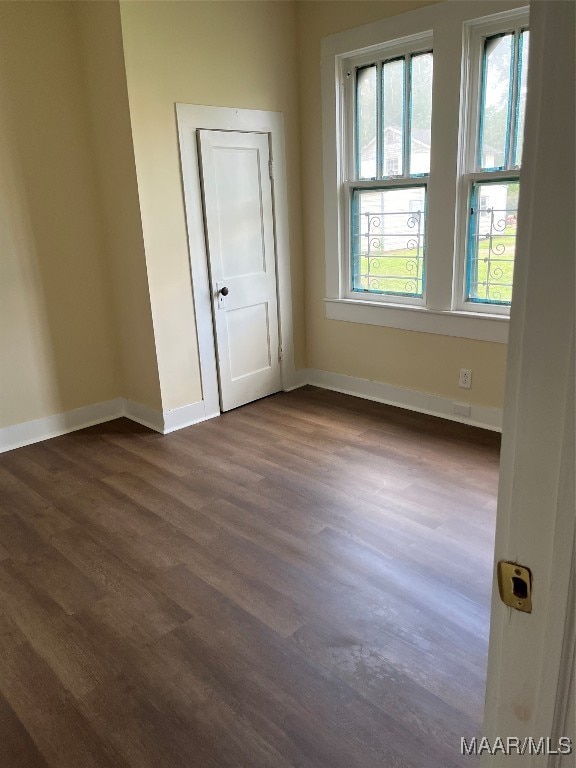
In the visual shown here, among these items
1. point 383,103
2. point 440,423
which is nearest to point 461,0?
point 383,103

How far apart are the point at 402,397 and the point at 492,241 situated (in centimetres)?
127

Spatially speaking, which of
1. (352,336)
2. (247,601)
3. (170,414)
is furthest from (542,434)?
(352,336)

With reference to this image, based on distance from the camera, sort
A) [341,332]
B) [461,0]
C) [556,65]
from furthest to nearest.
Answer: [341,332] < [461,0] < [556,65]

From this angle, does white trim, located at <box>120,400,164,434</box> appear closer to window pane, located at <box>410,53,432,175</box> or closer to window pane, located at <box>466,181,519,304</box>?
window pane, located at <box>466,181,519,304</box>

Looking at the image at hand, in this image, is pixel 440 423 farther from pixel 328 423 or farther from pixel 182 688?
pixel 182 688

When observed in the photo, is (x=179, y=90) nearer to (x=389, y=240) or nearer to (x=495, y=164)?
(x=389, y=240)

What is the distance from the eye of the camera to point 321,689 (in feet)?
5.98

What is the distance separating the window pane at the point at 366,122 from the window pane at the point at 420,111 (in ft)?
1.03

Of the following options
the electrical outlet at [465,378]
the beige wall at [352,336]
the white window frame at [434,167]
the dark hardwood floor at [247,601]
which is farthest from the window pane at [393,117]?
the dark hardwood floor at [247,601]

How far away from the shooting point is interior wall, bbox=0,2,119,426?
3.47 meters

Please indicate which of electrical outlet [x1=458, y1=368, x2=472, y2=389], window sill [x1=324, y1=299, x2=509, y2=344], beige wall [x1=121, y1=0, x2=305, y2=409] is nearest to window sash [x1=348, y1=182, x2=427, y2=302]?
window sill [x1=324, y1=299, x2=509, y2=344]

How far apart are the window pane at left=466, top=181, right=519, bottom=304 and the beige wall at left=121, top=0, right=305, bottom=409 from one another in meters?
1.60

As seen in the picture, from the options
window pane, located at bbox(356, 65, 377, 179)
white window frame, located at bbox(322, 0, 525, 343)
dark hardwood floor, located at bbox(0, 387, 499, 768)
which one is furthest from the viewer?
window pane, located at bbox(356, 65, 377, 179)

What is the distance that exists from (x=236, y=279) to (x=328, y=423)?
1.23 metres
